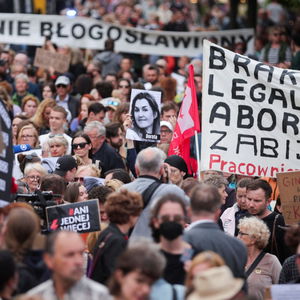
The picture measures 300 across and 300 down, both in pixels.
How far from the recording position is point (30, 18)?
2341 cm

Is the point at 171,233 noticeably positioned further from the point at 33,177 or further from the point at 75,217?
the point at 33,177

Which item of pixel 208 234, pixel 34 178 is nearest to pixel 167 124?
pixel 34 178

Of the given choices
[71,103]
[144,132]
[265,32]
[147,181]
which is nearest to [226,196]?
[144,132]

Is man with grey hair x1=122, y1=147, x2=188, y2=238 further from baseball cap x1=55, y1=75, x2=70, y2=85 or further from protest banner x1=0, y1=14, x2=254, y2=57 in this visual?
protest banner x1=0, y1=14, x2=254, y2=57

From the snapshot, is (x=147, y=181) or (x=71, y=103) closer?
(x=147, y=181)

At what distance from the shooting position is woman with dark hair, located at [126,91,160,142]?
47.4ft

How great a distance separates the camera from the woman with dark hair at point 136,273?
756 cm

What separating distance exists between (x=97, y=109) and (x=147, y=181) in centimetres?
692

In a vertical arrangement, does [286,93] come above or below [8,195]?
above

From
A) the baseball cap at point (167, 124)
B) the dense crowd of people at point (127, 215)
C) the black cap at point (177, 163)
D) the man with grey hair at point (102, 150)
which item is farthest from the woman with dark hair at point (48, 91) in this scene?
the black cap at point (177, 163)

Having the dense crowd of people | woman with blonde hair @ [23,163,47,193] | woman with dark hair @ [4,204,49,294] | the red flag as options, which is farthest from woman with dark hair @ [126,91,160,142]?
Result: woman with dark hair @ [4,204,49,294]

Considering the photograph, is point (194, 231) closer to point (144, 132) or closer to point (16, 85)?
point (144, 132)

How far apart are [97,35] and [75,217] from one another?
13.7 m

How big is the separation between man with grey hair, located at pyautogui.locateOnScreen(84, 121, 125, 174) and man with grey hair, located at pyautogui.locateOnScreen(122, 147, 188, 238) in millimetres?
4846
